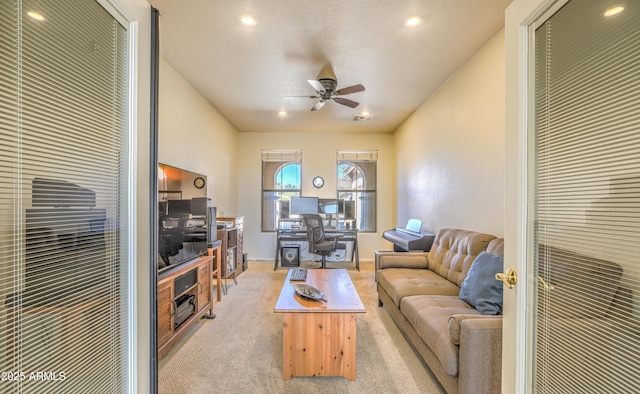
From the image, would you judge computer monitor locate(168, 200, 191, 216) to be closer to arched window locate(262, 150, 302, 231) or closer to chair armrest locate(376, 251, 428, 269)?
chair armrest locate(376, 251, 428, 269)

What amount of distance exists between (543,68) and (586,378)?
3.29 ft

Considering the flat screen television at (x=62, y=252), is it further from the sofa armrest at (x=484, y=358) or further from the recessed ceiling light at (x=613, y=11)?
the sofa armrest at (x=484, y=358)

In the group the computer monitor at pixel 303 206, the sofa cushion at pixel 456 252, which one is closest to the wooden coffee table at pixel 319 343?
the sofa cushion at pixel 456 252

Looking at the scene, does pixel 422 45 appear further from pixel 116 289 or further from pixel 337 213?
pixel 337 213

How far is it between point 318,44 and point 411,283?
2.45 meters

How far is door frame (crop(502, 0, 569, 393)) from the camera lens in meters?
1.02

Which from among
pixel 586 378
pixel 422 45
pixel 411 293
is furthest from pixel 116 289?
pixel 422 45

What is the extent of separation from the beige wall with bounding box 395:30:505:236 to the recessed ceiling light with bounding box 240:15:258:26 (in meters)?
2.08

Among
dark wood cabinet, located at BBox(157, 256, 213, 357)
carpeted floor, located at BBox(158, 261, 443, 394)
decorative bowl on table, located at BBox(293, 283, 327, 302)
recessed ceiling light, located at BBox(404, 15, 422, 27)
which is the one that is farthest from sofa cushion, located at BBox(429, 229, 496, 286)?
dark wood cabinet, located at BBox(157, 256, 213, 357)

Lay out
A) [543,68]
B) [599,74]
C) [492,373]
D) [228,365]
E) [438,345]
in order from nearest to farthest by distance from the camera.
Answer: [599,74]
[543,68]
[492,373]
[438,345]
[228,365]

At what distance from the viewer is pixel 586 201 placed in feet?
2.80

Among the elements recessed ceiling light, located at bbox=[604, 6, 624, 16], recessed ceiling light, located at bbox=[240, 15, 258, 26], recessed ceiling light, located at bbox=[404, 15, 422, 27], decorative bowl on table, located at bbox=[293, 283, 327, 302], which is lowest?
decorative bowl on table, located at bbox=[293, 283, 327, 302]

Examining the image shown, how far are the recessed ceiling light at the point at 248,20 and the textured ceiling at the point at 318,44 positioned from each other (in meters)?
0.03

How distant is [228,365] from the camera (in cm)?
216
